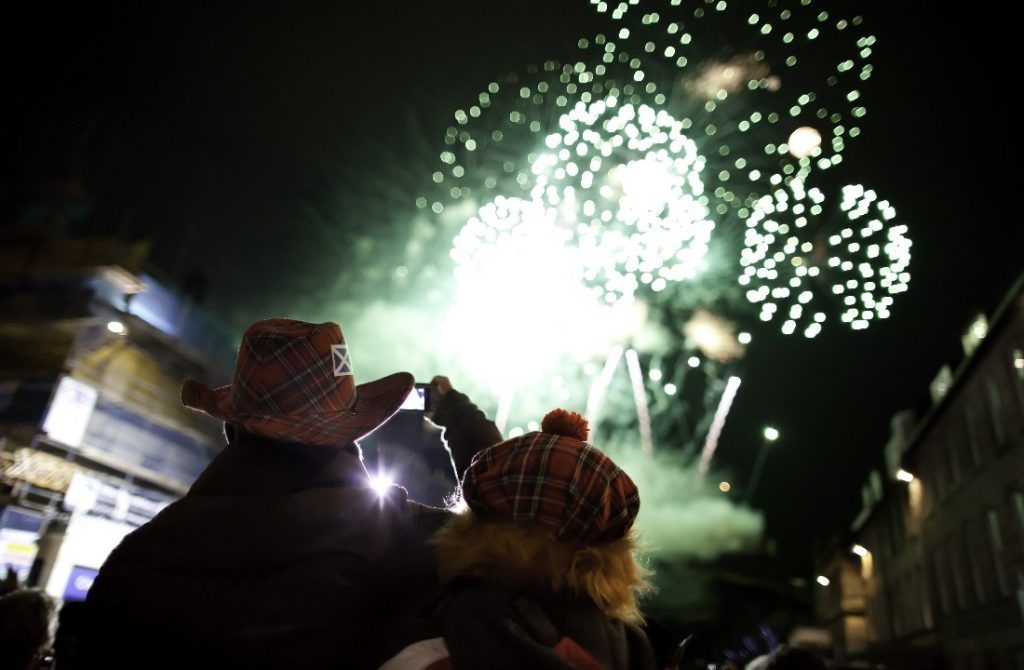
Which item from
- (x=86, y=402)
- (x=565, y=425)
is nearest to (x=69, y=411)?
(x=86, y=402)

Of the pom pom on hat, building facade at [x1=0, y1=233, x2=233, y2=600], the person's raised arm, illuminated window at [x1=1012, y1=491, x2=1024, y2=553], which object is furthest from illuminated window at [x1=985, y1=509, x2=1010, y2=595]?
building facade at [x1=0, y1=233, x2=233, y2=600]

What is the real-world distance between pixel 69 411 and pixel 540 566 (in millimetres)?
22979

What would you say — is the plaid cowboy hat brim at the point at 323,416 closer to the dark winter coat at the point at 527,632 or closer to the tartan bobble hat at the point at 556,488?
the tartan bobble hat at the point at 556,488

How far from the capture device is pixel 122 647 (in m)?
1.76

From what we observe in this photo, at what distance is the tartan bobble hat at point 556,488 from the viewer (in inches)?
73.7

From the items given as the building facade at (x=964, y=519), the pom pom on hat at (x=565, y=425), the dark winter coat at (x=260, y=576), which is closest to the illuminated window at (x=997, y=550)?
the building facade at (x=964, y=519)

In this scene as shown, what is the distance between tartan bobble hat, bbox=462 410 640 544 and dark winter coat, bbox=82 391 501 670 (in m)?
0.33

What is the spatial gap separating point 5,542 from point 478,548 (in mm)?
20925

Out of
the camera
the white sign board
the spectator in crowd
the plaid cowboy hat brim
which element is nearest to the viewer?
the plaid cowboy hat brim

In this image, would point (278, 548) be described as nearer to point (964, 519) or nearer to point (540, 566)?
point (540, 566)

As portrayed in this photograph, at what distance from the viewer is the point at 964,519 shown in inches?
938

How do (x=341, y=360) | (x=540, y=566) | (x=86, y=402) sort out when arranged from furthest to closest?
(x=86, y=402) < (x=341, y=360) < (x=540, y=566)

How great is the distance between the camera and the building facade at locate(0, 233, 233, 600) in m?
18.8

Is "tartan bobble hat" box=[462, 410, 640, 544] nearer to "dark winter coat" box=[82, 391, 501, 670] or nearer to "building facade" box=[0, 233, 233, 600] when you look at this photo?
"dark winter coat" box=[82, 391, 501, 670]
